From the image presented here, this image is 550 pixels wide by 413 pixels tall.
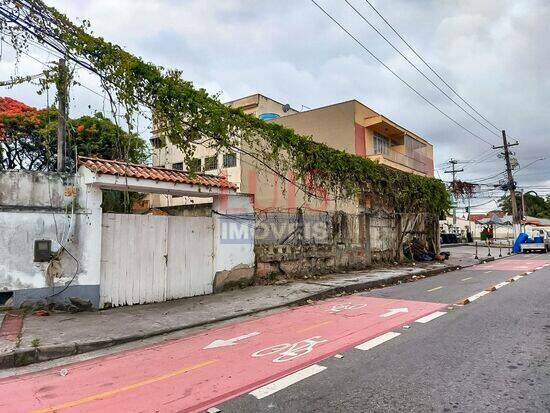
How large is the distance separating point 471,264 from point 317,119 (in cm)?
1437

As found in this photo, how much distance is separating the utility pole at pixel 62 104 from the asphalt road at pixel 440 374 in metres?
8.01

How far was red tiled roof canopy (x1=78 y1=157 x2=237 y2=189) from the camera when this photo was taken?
920cm

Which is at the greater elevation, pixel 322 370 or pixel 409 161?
pixel 409 161

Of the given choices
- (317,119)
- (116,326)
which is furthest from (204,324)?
(317,119)

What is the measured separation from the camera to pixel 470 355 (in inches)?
223

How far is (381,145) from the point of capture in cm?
3291

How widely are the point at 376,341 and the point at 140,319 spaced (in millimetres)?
4722

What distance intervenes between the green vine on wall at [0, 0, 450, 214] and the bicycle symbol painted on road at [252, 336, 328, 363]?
614cm

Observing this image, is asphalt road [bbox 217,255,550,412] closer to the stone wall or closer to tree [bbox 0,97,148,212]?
the stone wall

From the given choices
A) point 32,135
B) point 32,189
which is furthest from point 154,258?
point 32,135

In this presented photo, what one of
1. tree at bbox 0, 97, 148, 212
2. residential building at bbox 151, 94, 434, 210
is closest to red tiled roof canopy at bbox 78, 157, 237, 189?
residential building at bbox 151, 94, 434, 210

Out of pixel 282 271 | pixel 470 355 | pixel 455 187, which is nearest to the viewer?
pixel 470 355

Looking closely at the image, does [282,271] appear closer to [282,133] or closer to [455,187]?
[282,133]

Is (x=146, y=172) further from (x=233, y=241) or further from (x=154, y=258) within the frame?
(x=233, y=241)
